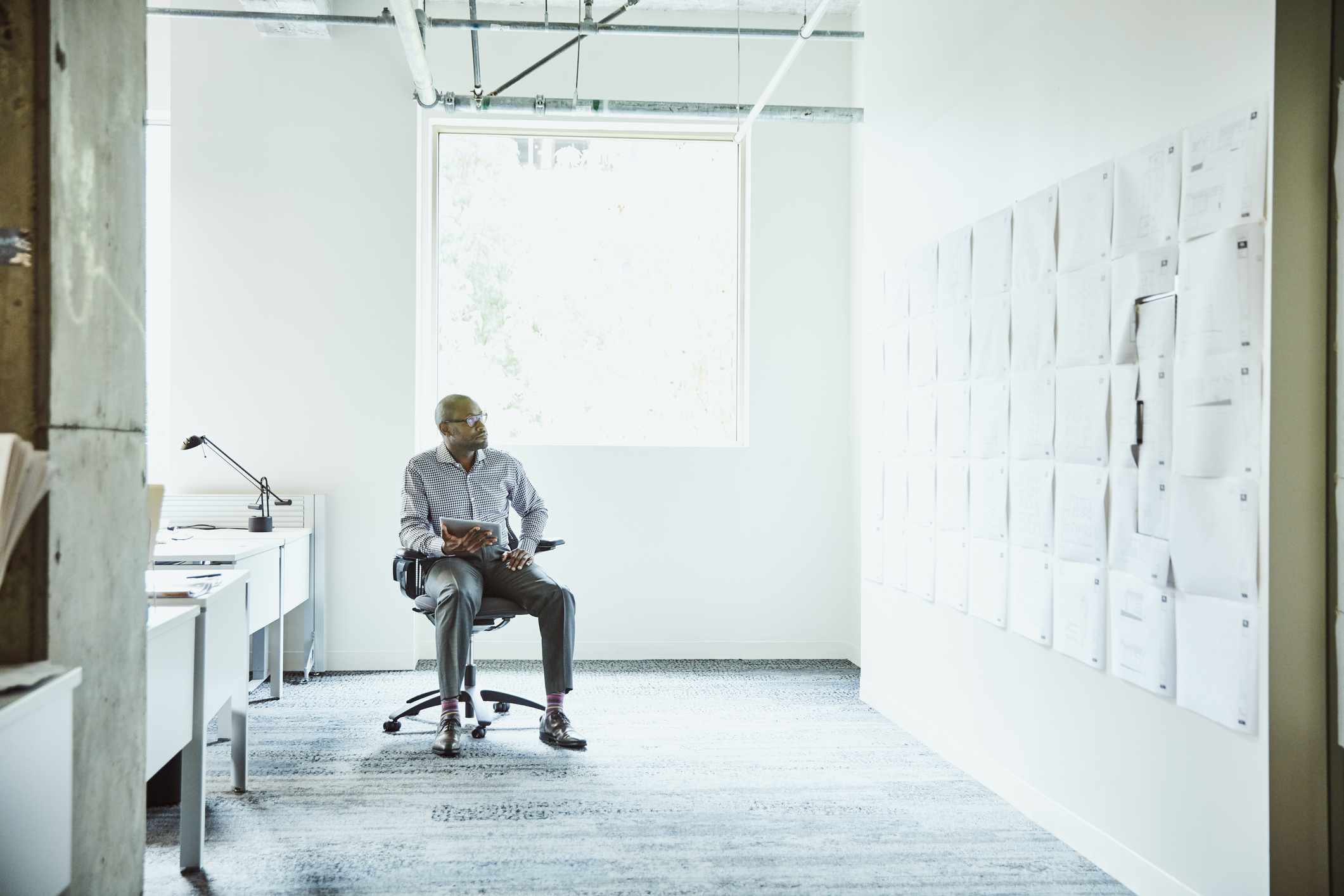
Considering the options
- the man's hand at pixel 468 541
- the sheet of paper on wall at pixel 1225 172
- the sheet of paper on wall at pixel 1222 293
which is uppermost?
the sheet of paper on wall at pixel 1225 172

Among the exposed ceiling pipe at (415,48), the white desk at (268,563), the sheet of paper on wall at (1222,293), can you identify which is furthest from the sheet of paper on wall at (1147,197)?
the white desk at (268,563)

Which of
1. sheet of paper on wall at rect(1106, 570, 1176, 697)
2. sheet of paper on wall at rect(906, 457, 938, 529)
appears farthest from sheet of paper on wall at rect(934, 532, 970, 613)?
sheet of paper on wall at rect(1106, 570, 1176, 697)

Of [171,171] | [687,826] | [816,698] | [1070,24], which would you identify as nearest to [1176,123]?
[1070,24]

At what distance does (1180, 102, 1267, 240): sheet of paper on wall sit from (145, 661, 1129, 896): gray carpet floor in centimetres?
176

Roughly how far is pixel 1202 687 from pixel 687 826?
5.02ft

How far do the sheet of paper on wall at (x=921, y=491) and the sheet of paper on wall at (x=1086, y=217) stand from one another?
44.4 inches

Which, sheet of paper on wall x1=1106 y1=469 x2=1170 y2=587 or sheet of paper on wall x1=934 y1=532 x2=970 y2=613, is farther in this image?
sheet of paper on wall x1=934 y1=532 x2=970 y2=613

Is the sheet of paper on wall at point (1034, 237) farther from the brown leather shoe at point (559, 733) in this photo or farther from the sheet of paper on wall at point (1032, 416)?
the brown leather shoe at point (559, 733)

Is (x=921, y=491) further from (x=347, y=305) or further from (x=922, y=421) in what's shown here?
(x=347, y=305)

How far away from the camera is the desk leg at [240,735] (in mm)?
3162

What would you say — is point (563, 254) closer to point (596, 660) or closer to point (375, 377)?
point (375, 377)

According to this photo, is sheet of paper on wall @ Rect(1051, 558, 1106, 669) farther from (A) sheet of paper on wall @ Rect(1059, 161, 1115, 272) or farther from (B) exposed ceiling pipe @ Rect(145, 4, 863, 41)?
(B) exposed ceiling pipe @ Rect(145, 4, 863, 41)

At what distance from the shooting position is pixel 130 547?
1.95m

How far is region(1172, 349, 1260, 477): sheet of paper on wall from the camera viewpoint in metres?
2.17
